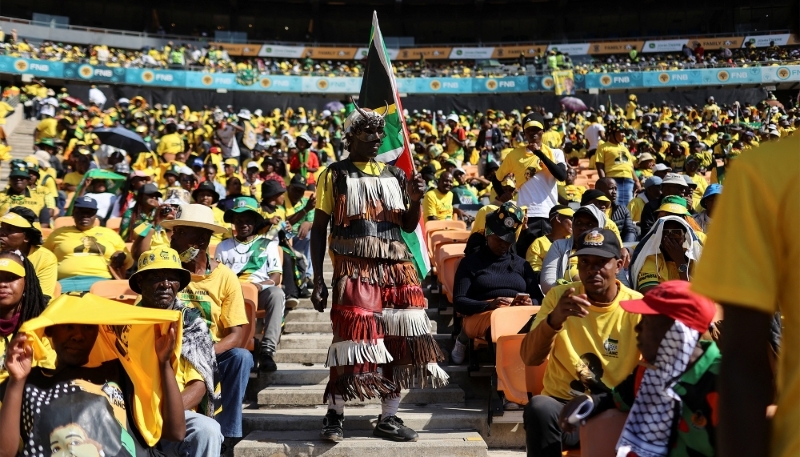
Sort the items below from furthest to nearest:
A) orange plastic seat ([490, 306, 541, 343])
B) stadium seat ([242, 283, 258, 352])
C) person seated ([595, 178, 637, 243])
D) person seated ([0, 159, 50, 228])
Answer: person seated ([0, 159, 50, 228]) → person seated ([595, 178, 637, 243]) → stadium seat ([242, 283, 258, 352]) → orange plastic seat ([490, 306, 541, 343])

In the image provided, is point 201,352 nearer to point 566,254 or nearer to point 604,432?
point 604,432

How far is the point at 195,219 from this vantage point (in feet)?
16.1

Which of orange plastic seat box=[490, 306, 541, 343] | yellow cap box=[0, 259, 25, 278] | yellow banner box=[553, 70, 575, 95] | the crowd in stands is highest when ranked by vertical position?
the crowd in stands

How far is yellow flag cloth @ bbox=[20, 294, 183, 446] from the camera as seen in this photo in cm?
275

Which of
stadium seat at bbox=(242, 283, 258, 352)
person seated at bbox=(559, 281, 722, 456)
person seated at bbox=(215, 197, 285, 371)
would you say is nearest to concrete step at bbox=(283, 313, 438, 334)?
person seated at bbox=(215, 197, 285, 371)

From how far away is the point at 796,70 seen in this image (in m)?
31.4

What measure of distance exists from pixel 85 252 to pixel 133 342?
4100 millimetres

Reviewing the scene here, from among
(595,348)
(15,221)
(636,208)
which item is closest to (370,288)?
(595,348)

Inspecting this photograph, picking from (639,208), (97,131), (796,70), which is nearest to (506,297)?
(639,208)

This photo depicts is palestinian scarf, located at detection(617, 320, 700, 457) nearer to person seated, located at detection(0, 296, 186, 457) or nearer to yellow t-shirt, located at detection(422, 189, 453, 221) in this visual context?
person seated, located at detection(0, 296, 186, 457)

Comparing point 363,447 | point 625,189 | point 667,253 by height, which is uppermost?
point 625,189

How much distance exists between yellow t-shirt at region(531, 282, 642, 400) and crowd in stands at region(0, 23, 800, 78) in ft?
97.5

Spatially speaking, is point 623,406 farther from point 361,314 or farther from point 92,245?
point 92,245

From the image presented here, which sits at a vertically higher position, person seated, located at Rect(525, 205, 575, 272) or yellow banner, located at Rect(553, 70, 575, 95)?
yellow banner, located at Rect(553, 70, 575, 95)
